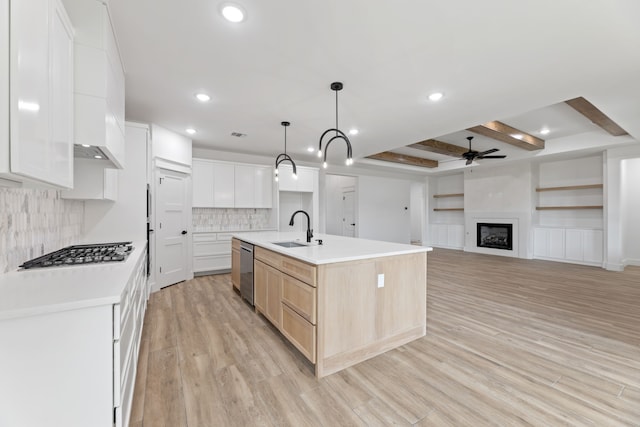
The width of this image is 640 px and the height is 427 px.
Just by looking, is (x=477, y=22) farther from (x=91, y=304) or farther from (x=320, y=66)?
(x=91, y=304)

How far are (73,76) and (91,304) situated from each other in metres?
1.42

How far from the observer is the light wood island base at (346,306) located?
2027mm

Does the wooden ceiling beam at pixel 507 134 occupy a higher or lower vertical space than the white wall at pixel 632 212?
higher

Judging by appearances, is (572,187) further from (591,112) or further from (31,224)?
(31,224)

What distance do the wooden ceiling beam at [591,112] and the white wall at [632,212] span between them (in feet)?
7.22

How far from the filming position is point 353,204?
7.85 meters

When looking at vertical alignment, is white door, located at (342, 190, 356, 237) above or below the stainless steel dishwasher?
above

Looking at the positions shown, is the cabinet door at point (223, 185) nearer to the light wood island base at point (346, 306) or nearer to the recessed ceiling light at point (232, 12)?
the light wood island base at point (346, 306)

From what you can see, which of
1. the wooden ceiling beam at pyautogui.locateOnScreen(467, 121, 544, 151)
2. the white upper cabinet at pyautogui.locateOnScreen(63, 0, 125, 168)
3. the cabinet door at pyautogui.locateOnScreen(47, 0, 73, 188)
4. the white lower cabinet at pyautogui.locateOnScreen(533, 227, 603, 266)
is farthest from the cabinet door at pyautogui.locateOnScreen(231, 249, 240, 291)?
the white lower cabinet at pyautogui.locateOnScreen(533, 227, 603, 266)

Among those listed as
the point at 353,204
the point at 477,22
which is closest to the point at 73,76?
the point at 477,22

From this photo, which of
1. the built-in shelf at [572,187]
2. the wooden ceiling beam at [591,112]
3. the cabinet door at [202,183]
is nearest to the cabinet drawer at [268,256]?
the cabinet door at [202,183]

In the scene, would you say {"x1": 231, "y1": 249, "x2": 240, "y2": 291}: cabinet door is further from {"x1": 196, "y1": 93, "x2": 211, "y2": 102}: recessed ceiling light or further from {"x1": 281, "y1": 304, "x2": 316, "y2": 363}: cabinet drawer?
{"x1": 196, "y1": 93, "x2": 211, "y2": 102}: recessed ceiling light

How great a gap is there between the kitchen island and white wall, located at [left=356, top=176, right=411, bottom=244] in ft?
17.1

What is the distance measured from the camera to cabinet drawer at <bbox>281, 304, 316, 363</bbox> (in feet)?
6.66
